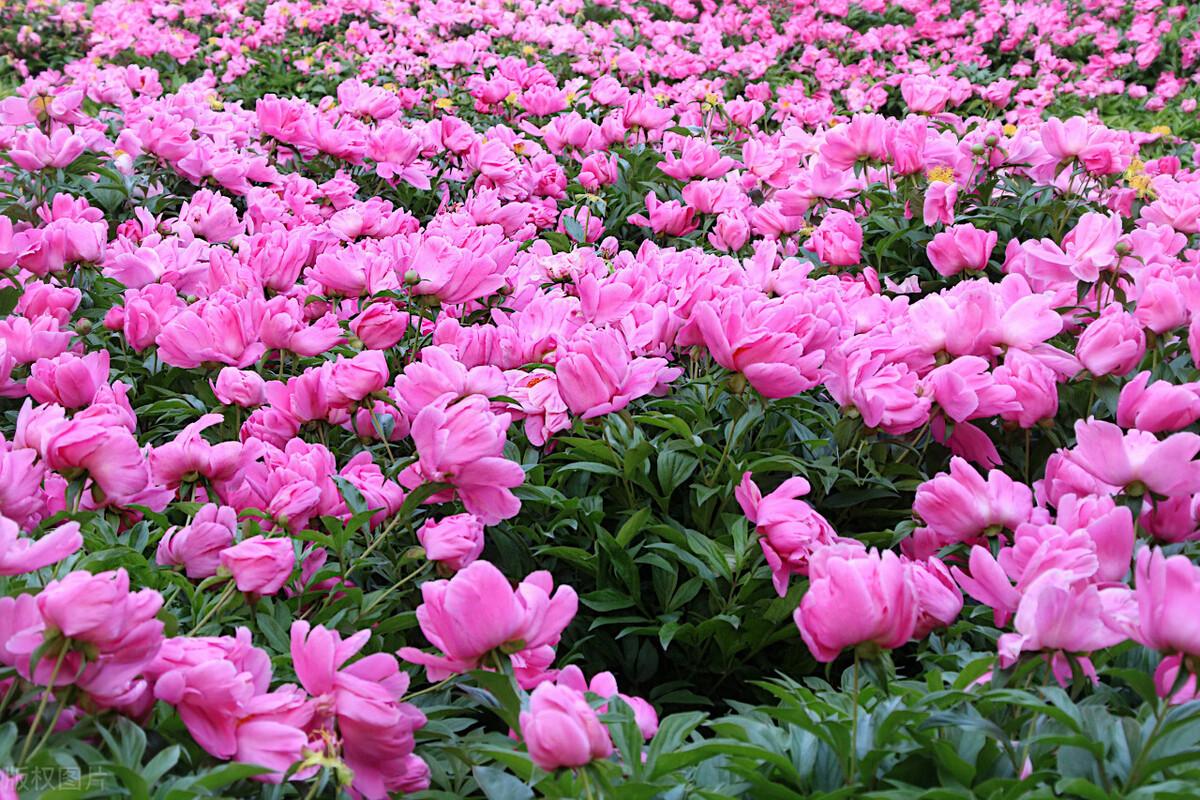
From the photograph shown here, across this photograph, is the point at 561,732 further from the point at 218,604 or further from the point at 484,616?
the point at 218,604

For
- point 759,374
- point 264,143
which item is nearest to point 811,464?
point 759,374

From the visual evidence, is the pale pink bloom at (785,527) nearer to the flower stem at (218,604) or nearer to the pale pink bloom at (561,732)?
the pale pink bloom at (561,732)

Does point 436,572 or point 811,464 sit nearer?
point 436,572

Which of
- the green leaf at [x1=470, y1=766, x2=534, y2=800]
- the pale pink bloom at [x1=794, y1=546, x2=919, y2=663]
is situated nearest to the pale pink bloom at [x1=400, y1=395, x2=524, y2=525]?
the green leaf at [x1=470, y1=766, x2=534, y2=800]

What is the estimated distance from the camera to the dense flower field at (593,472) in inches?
40.4

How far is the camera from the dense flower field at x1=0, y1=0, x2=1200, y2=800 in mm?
1025

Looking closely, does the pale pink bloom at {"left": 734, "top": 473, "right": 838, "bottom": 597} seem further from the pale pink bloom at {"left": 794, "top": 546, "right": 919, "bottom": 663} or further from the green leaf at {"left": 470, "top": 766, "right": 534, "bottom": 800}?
the green leaf at {"left": 470, "top": 766, "right": 534, "bottom": 800}

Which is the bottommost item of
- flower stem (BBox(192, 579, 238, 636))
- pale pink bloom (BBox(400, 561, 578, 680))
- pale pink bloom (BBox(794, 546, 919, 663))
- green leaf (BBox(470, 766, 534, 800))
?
green leaf (BBox(470, 766, 534, 800))

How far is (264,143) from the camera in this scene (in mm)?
3639

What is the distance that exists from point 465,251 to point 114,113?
2.72m

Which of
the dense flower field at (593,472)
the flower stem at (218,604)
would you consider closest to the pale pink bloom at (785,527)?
the dense flower field at (593,472)

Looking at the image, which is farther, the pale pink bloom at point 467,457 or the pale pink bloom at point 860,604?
the pale pink bloom at point 467,457

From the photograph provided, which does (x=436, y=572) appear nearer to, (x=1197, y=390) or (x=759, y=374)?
(x=759, y=374)

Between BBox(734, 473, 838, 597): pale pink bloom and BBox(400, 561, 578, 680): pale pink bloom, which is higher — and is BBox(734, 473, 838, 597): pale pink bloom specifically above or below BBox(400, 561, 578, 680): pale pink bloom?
below
